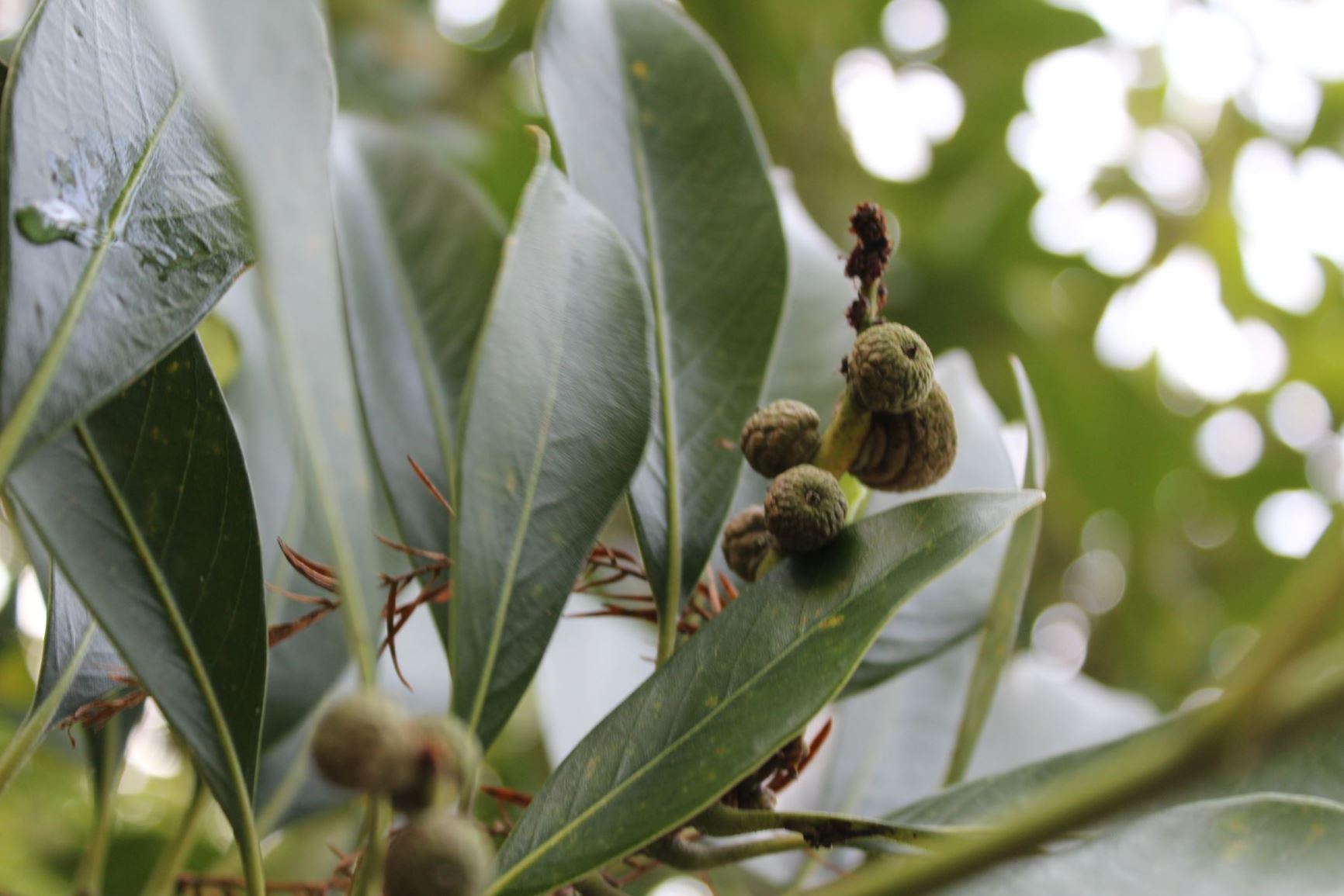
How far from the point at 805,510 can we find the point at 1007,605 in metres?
0.21

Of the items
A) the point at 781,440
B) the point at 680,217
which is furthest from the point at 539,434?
the point at 680,217

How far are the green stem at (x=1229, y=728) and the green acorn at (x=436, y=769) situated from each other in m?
0.17

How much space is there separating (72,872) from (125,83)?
1207 mm

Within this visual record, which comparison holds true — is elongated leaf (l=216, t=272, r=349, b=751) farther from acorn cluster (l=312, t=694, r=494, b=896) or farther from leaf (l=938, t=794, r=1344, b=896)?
leaf (l=938, t=794, r=1344, b=896)

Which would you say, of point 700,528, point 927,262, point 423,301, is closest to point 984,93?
→ point 927,262

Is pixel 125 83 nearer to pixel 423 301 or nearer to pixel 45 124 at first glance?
pixel 45 124

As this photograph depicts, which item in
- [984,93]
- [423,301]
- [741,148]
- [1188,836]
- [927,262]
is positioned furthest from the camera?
[984,93]

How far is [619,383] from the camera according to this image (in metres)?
0.56

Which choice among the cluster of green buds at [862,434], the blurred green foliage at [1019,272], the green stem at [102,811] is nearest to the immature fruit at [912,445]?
the cluster of green buds at [862,434]

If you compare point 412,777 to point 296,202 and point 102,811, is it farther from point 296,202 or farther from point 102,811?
point 102,811

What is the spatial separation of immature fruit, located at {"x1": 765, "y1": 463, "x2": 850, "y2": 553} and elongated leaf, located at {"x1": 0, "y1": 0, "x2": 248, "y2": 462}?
0.86ft

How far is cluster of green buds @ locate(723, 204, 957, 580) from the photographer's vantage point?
1.73 ft

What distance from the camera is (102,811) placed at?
2.34ft

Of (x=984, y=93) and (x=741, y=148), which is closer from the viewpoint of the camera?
(x=741, y=148)
